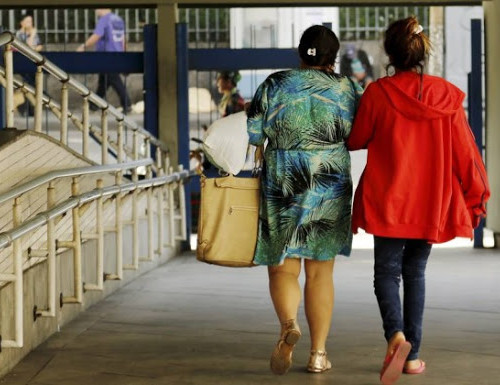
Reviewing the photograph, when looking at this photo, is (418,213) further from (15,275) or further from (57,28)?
(57,28)

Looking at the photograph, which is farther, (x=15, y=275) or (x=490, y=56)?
(x=490, y=56)

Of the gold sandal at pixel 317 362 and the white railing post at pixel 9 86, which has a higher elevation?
the white railing post at pixel 9 86

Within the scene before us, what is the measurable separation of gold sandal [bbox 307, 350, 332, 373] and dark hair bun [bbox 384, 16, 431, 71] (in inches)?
50.2

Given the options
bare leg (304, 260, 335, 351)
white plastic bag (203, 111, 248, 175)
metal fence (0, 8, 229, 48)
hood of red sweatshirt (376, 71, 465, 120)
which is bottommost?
bare leg (304, 260, 335, 351)

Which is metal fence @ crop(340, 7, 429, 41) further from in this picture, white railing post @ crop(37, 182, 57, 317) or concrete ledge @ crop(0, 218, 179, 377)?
white railing post @ crop(37, 182, 57, 317)

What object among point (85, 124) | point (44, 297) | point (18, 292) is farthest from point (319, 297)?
point (85, 124)

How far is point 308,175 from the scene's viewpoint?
5.66m

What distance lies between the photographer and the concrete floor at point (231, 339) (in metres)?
5.77

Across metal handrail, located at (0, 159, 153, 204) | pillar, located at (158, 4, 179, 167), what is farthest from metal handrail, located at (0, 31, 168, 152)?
pillar, located at (158, 4, 179, 167)

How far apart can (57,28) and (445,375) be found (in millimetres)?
15716

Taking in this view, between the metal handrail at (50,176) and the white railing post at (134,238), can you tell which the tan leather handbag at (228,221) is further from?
the white railing post at (134,238)

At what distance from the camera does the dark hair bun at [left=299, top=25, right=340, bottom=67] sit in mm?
5707

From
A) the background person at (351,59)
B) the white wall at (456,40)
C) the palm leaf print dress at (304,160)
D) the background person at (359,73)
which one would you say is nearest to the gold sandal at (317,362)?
the palm leaf print dress at (304,160)

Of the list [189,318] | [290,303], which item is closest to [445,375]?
[290,303]
